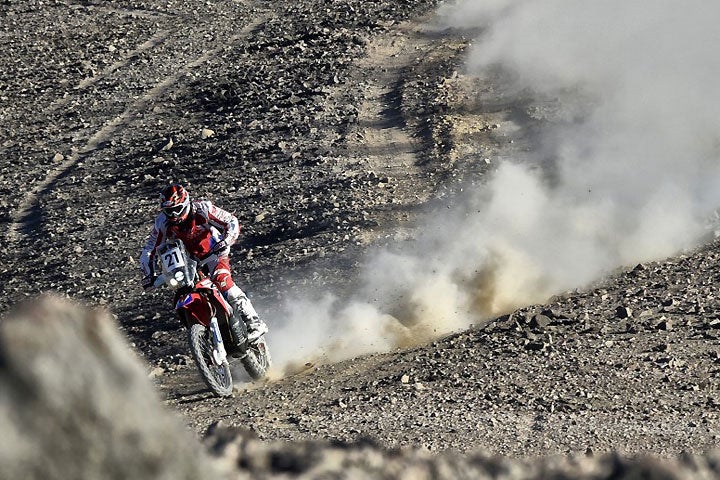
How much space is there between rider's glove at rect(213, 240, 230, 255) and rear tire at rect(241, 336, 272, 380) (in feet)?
3.43

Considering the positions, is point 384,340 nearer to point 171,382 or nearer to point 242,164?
point 171,382

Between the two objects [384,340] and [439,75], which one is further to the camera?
[439,75]

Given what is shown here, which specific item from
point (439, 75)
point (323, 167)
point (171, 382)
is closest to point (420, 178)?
point (323, 167)

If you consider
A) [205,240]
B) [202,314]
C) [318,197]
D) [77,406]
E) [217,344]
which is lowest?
[77,406]

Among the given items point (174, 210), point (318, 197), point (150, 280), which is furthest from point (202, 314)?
point (318, 197)

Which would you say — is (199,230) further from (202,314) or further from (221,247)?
(202,314)

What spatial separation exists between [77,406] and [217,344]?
803cm

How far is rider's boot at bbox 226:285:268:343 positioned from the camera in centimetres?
1150

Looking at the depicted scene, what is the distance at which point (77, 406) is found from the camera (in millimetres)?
3135

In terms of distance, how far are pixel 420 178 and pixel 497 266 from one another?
10.9ft

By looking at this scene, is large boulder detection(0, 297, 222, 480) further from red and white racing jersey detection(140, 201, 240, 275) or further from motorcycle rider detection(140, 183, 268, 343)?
red and white racing jersey detection(140, 201, 240, 275)

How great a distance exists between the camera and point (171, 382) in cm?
1237

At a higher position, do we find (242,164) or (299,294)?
(242,164)

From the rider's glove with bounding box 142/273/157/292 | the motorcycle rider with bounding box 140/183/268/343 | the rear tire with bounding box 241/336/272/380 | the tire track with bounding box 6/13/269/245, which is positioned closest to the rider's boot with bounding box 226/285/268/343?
the motorcycle rider with bounding box 140/183/268/343
